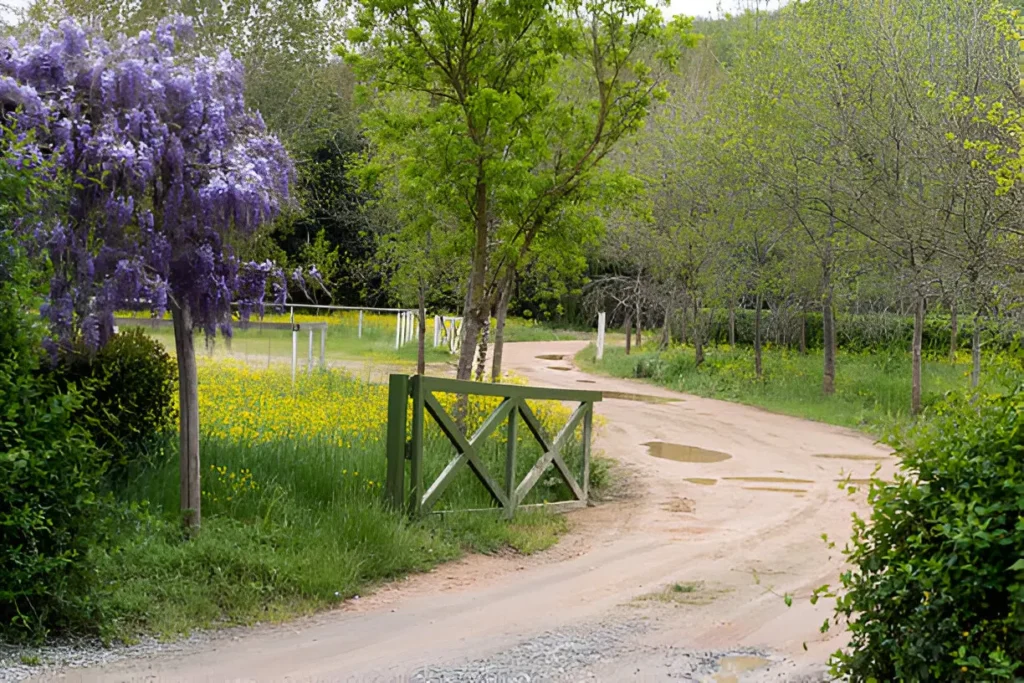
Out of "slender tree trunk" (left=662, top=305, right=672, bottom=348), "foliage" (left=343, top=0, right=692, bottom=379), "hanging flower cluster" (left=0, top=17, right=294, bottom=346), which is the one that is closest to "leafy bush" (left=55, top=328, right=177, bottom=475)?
"hanging flower cluster" (left=0, top=17, right=294, bottom=346)

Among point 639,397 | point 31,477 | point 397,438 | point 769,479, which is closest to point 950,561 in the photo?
point 31,477

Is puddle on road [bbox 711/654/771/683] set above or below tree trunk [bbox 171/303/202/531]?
below

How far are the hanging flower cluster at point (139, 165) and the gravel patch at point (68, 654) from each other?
6.06 feet

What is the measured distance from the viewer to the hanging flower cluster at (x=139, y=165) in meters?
6.18

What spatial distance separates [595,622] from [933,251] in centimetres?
1328

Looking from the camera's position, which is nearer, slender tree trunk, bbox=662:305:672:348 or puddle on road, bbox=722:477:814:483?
puddle on road, bbox=722:477:814:483

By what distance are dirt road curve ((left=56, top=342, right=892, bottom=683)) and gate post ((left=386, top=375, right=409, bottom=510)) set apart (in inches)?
30.3

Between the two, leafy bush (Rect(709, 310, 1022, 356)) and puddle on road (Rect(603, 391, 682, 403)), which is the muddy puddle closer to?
puddle on road (Rect(603, 391, 682, 403))

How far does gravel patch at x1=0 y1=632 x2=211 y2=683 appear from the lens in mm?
5033

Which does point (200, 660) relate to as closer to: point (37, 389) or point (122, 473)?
point (37, 389)

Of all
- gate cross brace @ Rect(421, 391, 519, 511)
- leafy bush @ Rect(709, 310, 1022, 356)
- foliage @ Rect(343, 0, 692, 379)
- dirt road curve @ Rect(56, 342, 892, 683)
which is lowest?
dirt road curve @ Rect(56, 342, 892, 683)

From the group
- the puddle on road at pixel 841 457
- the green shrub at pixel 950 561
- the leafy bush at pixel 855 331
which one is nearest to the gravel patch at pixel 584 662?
the green shrub at pixel 950 561

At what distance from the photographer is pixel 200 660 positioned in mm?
5543

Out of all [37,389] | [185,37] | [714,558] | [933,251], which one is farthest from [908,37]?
[37,389]
